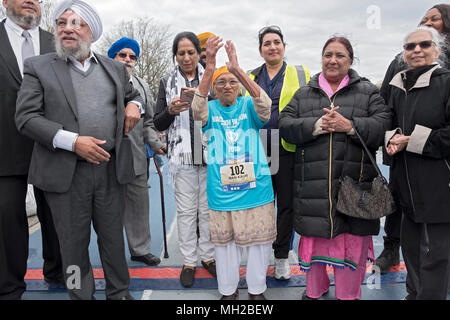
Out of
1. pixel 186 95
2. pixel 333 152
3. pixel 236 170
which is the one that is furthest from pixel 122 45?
pixel 333 152

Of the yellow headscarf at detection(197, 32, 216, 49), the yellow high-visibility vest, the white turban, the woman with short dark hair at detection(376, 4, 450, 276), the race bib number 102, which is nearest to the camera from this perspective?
the white turban

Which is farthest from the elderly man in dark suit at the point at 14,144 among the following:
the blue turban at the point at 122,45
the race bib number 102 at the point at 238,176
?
the race bib number 102 at the point at 238,176

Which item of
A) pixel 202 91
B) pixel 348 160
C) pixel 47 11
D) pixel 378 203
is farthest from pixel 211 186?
pixel 47 11

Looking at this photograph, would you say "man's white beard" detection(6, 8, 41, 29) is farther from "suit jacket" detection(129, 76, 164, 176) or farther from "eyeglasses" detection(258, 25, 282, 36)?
"eyeglasses" detection(258, 25, 282, 36)

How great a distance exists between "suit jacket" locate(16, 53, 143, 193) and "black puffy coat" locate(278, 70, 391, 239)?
1.54 metres

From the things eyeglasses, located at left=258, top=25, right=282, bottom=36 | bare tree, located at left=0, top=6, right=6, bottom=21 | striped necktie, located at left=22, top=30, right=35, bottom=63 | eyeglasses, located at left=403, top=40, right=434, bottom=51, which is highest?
bare tree, located at left=0, top=6, right=6, bottom=21

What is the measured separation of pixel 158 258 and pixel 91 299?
1.12 m

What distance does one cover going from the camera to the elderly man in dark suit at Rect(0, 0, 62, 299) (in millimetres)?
2455

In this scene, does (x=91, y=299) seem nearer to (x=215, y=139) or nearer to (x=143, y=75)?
(x=215, y=139)

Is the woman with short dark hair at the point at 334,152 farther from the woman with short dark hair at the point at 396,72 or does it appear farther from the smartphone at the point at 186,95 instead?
the smartphone at the point at 186,95

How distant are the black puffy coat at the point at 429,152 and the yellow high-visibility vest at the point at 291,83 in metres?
0.83

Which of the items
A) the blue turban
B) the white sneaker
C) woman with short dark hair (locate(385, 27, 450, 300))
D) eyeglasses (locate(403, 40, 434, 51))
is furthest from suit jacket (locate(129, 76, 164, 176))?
eyeglasses (locate(403, 40, 434, 51))

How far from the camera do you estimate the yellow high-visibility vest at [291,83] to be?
2819mm

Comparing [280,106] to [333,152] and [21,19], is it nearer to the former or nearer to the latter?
[333,152]
